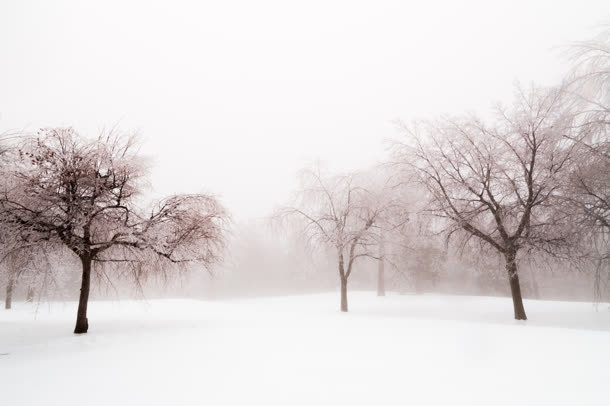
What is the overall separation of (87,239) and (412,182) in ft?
37.8

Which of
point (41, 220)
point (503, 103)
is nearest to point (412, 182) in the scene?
point (503, 103)

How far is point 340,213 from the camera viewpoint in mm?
15078

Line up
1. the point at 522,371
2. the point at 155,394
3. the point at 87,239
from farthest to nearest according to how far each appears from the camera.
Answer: the point at 87,239, the point at 522,371, the point at 155,394

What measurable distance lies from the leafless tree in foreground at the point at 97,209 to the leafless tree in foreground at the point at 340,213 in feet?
19.4

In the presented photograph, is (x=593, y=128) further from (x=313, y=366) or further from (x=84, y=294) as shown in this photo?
(x=84, y=294)

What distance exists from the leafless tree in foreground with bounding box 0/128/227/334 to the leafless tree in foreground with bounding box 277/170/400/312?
5904mm

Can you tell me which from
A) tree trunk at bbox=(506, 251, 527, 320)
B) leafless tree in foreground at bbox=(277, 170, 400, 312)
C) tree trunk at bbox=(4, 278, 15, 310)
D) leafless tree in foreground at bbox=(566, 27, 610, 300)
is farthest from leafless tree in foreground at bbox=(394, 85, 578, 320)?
tree trunk at bbox=(4, 278, 15, 310)

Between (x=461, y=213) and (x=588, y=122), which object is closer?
(x=588, y=122)

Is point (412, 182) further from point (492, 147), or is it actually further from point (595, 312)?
point (595, 312)

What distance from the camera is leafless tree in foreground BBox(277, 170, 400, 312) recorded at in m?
14.4

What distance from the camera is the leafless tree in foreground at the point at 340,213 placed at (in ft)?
47.3

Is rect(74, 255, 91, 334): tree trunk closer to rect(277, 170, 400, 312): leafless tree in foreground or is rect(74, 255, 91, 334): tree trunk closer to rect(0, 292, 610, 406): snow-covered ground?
rect(0, 292, 610, 406): snow-covered ground

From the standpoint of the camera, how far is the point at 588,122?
32.3 ft

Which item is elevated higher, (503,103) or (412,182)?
(503,103)
